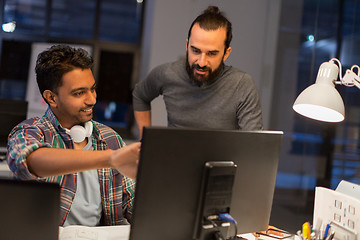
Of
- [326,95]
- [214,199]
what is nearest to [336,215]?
[326,95]

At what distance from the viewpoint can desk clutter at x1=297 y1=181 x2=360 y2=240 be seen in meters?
1.24

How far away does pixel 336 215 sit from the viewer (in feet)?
4.28

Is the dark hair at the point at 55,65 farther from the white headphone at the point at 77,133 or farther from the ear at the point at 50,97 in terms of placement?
the white headphone at the point at 77,133

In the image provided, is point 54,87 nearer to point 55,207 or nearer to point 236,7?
point 55,207

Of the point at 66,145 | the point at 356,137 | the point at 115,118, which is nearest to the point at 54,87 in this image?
the point at 66,145

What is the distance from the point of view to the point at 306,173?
464cm

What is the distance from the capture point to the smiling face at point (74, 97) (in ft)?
4.93

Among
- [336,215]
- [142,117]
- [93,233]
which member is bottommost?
[93,233]

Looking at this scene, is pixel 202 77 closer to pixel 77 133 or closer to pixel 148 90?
pixel 148 90

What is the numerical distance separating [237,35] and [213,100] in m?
2.70

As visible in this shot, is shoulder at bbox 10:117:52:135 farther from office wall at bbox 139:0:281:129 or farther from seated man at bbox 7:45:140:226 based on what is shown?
office wall at bbox 139:0:281:129

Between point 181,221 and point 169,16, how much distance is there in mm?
3781

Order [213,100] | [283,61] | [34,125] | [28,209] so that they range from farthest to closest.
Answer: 1. [283,61]
2. [213,100]
3. [34,125]
4. [28,209]

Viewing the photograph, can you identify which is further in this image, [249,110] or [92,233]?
[249,110]
